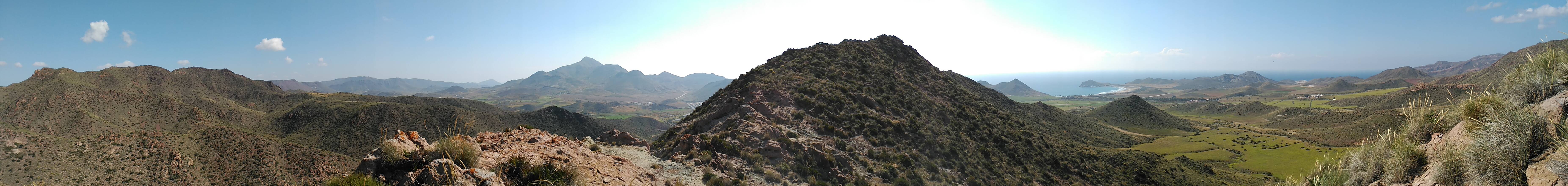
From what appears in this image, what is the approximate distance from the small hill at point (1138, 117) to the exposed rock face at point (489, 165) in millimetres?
86731

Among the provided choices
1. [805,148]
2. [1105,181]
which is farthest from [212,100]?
[1105,181]

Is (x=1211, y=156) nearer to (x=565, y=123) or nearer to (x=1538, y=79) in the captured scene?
(x=1538, y=79)

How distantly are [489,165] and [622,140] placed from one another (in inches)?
350

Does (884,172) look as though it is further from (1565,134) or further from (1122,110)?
(1122,110)

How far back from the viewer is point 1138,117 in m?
85.1

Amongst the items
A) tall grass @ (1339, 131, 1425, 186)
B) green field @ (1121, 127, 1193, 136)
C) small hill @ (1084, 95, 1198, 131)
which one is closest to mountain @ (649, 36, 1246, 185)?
tall grass @ (1339, 131, 1425, 186)

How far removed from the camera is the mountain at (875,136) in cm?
1684

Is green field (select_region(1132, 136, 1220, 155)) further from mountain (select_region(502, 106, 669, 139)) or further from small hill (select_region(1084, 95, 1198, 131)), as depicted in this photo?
mountain (select_region(502, 106, 669, 139))

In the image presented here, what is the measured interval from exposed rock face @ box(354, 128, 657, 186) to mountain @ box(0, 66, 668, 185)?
25.0 inches

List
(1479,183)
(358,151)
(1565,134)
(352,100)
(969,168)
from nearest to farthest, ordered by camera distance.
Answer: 1. (1565,134)
2. (1479,183)
3. (969,168)
4. (358,151)
5. (352,100)

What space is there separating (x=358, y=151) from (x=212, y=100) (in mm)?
42674

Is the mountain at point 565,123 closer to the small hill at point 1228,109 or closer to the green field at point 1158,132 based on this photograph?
the green field at point 1158,132

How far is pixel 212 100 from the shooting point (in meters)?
65.9

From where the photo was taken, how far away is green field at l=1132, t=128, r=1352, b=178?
44062 mm
